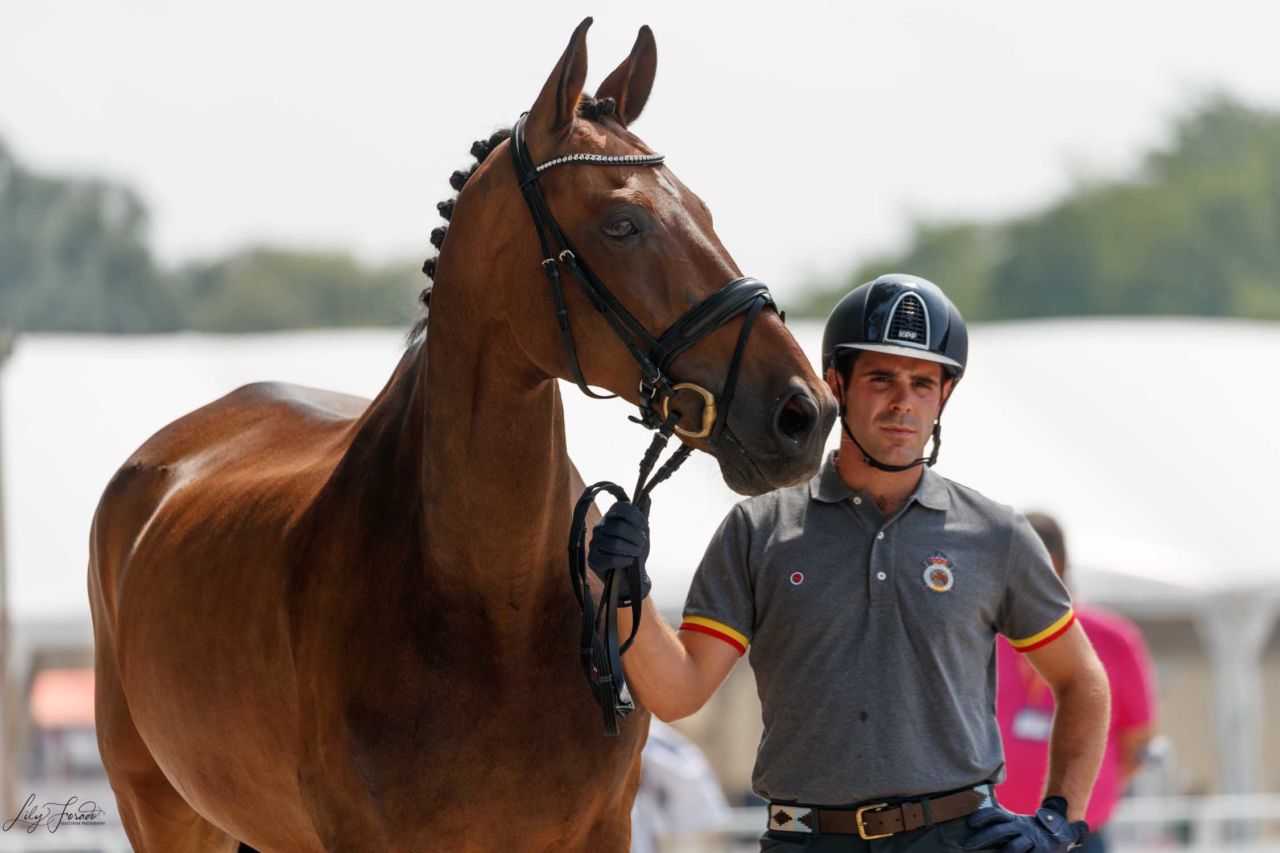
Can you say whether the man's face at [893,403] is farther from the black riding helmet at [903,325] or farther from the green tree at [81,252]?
the green tree at [81,252]

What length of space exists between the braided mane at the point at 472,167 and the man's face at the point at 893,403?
771 mm

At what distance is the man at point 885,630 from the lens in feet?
11.4

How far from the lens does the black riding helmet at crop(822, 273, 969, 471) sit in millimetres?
3600

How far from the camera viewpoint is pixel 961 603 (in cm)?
354

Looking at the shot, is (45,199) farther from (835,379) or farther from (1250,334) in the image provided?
(835,379)

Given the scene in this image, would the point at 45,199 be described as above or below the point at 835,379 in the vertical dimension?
above

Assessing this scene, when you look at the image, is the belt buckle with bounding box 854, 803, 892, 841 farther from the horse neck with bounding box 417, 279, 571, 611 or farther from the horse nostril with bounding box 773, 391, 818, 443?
the horse nostril with bounding box 773, 391, 818, 443

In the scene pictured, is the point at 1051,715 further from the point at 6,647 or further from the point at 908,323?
the point at 6,647

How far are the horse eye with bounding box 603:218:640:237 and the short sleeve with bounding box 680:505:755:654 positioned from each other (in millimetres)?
735

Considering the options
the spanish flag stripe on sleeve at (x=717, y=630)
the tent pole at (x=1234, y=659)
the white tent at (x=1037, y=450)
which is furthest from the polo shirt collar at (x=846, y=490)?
the tent pole at (x=1234, y=659)

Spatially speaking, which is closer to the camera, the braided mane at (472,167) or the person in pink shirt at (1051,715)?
the braided mane at (472,167)

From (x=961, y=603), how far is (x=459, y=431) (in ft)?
3.57

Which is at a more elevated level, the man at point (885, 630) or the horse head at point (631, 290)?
the horse head at point (631, 290)

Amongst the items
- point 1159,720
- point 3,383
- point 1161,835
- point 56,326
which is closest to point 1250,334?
point 1159,720
